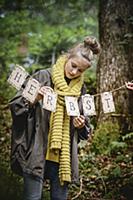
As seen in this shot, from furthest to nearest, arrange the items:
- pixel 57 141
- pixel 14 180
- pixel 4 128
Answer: pixel 4 128
pixel 14 180
pixel 57 141

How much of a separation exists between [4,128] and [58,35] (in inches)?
191

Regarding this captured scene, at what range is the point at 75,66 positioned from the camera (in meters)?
3.85

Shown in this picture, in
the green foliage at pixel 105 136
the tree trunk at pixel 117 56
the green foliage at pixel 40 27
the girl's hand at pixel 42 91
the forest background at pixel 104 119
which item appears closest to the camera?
the girl's hand at pixel 42 91

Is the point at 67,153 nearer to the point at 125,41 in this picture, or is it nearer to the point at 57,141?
the point at 57,141

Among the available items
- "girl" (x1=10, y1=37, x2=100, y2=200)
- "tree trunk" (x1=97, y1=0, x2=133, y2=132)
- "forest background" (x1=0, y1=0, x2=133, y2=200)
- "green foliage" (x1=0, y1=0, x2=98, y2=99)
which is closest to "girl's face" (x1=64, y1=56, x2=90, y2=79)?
"girl" (x1=10, y1=37, x2=100, y2=200)

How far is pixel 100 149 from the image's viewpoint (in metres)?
6.66

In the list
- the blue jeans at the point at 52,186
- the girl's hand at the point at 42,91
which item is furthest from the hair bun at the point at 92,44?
the blue jeans at the point at 52,186

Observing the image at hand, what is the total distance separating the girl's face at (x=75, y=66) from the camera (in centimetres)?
385

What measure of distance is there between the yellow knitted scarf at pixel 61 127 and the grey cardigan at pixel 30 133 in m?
0.07

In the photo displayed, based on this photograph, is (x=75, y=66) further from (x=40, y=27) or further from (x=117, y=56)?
(x=40, y=27)

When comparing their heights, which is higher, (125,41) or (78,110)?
(125,41)

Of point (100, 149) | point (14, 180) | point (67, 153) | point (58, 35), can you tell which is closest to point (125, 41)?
point (100, 149)

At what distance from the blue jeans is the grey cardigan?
0.07m

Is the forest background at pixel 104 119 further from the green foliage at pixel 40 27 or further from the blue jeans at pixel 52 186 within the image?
the blue jeans at pixel 52 186
